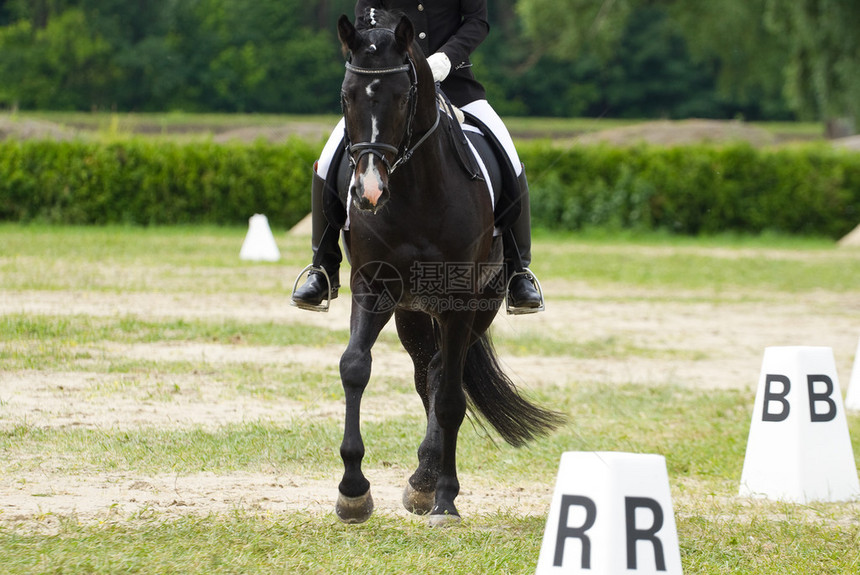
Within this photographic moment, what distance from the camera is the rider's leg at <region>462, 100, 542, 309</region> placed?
19.6 ft

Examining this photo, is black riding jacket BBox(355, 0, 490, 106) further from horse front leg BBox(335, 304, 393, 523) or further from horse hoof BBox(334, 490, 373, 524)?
horse hoof BBox(334, 490, 373, 524)

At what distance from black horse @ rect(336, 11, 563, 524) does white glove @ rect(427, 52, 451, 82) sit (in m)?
0.20

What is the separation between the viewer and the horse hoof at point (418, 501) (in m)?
5.47

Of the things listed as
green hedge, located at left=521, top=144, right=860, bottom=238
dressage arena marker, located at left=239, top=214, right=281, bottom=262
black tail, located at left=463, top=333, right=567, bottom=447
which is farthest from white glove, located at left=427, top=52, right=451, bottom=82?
green hedge, located at left=521, top=144, right=860, bottom=238

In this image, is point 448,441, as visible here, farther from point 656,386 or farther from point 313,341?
point 313,341

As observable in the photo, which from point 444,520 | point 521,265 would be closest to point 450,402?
point 444,520

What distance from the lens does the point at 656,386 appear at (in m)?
9.62

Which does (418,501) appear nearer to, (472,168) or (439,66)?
(472,168)

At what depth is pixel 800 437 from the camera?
6047 millimetres

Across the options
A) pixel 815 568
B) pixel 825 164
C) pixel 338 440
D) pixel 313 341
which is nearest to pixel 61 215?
pixel 313 341

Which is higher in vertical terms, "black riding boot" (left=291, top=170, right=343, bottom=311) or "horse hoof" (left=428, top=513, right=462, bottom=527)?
"black riding boot" (left=291, top=170, right=343, bottom=311)

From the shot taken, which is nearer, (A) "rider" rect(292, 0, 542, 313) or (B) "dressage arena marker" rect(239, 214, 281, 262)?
(A) "rider" rect(292, 0, 542, 313)

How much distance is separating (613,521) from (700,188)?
77.7 ft

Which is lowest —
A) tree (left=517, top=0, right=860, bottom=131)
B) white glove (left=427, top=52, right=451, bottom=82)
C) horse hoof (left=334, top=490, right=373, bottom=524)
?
tree (left=517, top=0, right=860, bottom=131)
